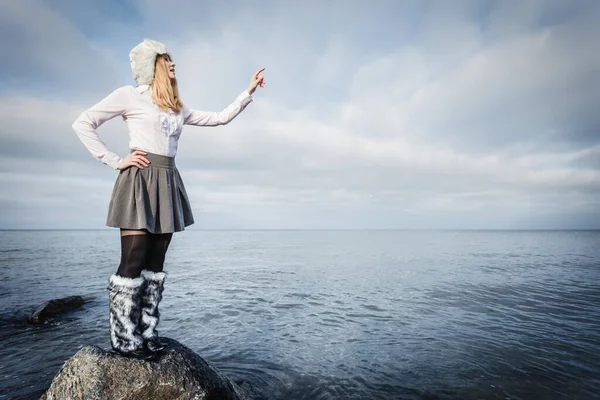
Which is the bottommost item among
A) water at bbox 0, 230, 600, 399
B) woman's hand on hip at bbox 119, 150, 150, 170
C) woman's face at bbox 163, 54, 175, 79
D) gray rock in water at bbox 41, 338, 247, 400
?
water at bbox 0, 230, 600, 399

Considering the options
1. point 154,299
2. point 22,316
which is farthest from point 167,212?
point 22,316

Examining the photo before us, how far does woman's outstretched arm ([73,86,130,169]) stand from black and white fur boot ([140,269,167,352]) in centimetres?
135

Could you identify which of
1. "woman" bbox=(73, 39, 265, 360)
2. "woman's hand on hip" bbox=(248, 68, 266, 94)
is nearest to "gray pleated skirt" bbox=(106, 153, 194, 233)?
"woman" bbox=(73, 39, 265, 360)

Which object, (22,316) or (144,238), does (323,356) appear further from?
(22,316)

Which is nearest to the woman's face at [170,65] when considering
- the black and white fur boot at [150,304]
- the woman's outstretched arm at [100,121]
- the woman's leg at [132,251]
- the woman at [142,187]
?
the woman at [142,187]

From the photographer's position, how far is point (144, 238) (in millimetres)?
3438

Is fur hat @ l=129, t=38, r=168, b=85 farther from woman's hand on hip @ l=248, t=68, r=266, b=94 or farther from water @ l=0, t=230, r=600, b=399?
water @ l=0, t=230, r=600, b=399

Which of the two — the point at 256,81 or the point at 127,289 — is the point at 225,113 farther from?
the point at 127,289

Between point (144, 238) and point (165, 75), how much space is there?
1.86 metres

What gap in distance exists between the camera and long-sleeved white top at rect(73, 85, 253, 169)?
334 centimetres

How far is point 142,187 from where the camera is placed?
3414 mm

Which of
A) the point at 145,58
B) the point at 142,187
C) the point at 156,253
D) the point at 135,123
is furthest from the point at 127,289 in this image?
the point at 145,58

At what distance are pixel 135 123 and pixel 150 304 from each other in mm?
2092

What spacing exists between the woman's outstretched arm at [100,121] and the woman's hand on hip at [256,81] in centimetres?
155
